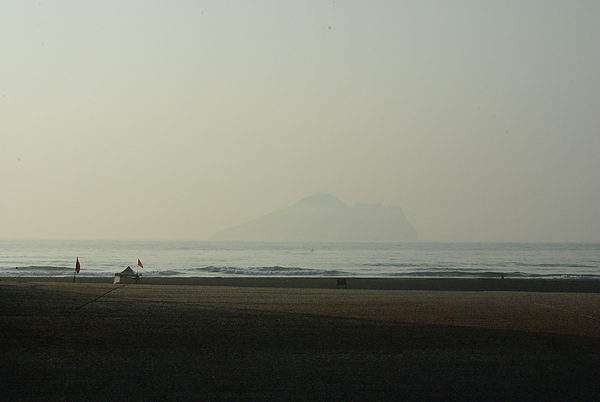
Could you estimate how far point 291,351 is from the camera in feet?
34.4

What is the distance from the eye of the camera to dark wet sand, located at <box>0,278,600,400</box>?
7.82 m

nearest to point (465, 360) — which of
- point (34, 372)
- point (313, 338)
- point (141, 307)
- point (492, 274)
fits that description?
point (313, 338)

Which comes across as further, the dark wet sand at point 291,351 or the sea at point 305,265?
the sea at point 305,265

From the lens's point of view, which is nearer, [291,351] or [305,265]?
[291,351]

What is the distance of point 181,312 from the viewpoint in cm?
1609

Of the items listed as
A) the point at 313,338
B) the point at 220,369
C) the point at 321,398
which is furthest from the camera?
the point at 313,338

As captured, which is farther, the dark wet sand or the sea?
the sea

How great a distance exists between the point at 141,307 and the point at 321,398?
425 inches

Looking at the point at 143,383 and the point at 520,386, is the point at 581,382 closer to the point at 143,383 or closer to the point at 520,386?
the point at 520,386

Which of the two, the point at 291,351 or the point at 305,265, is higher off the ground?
the point at 305,265

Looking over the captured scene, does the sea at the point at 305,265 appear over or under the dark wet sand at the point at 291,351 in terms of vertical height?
over

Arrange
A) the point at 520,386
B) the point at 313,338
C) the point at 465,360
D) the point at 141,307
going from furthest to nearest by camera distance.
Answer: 1. the point at 141,307
2. the point at 313,338
3. the point at 465,360
4. the point at 520,386

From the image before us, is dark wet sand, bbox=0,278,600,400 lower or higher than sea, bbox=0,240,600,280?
lower

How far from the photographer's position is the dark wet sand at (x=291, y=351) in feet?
25.7
